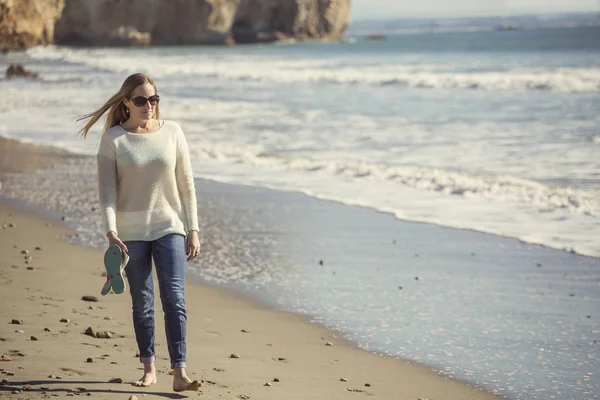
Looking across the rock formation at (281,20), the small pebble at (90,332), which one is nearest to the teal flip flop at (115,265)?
the small pebble at (90,332)

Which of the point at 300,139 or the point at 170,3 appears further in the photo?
the point at 170,3

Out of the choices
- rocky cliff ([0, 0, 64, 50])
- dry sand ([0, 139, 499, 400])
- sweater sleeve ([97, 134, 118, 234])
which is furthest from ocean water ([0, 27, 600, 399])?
rocky cliff ([0, 0, 64, 50])

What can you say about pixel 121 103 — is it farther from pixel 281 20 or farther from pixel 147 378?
pixel 281 20

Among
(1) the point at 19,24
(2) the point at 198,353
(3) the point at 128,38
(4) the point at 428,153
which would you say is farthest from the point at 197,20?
(2) the point at 198,353

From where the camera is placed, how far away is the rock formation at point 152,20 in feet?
326

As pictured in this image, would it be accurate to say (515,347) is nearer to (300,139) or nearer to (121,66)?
(300,139)

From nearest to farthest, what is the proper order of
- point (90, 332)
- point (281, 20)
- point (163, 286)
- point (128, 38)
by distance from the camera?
point (163, 286) < point (90, 332) < point (128, 38) < point (281, 20)

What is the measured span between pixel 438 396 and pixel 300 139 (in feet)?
41.1

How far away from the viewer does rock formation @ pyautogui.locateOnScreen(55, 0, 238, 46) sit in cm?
9931

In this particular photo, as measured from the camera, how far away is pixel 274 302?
20.9 feet

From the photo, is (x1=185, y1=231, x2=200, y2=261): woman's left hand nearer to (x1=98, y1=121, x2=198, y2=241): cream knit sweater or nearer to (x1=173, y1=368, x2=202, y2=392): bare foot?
(x1=98, y1=121, x2=198, y2=241): cream knit sweater

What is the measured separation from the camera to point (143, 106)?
4133 millimetres

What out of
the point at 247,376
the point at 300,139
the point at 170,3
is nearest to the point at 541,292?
the point at 247,376

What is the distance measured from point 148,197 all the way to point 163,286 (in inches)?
14.8
